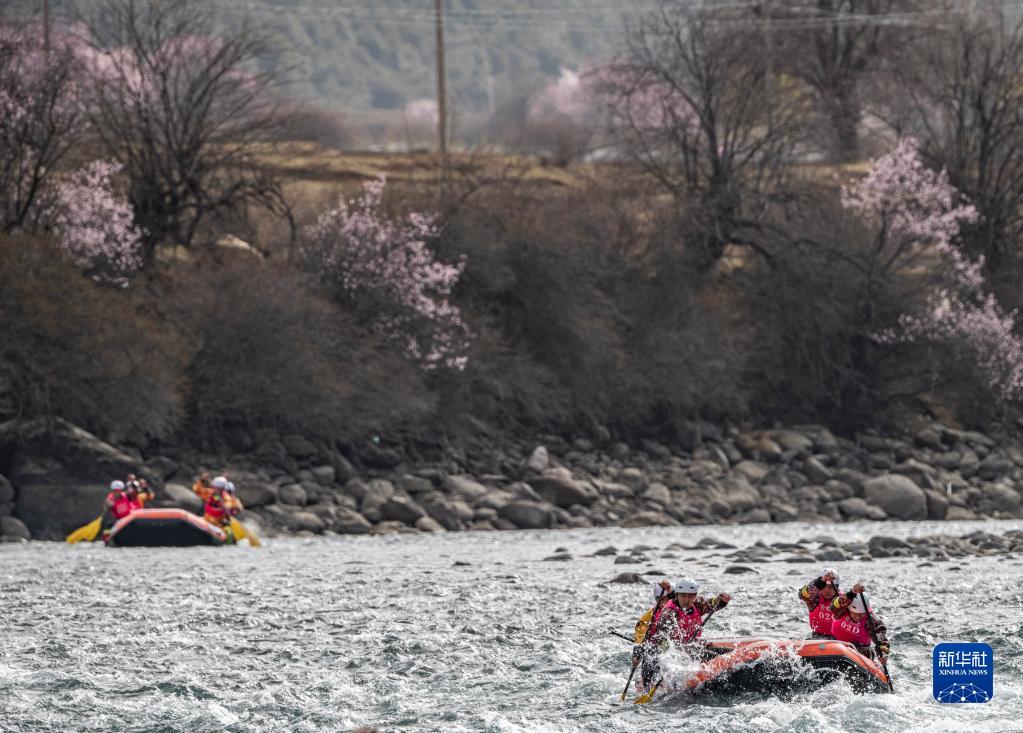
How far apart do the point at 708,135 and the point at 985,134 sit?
851cm

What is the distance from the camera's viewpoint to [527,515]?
120ft

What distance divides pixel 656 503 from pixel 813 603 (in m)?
22.0

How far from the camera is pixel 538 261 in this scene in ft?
154

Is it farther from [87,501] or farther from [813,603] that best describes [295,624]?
[87,501]

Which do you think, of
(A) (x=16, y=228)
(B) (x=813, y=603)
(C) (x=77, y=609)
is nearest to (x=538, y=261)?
(A) (x=16, y=228)

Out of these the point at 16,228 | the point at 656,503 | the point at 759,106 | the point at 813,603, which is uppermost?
the point at 759,106

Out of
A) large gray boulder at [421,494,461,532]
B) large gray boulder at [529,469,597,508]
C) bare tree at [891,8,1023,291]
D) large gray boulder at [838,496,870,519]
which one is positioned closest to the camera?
large gray boulder at [421,494,461,532]

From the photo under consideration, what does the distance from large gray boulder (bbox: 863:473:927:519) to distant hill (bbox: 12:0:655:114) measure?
116m

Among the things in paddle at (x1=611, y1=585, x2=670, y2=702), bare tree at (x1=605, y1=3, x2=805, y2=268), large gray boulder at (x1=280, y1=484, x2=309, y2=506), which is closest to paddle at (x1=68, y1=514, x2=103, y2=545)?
large gray boulder at (x1=280, y1=484, x2=309, y2=506)

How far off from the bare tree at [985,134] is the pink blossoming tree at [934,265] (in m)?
0.96

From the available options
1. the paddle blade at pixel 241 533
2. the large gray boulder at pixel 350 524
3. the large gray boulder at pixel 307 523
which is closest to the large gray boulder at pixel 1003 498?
the large gray boulder at pixel 350 524

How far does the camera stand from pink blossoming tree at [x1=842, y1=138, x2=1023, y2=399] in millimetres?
48188

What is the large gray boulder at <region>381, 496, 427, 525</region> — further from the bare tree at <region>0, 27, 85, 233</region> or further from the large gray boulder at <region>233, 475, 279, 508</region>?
the bare tree at <region>0, 27, 85, 233</region>

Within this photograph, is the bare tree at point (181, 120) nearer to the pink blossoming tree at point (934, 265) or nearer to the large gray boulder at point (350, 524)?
the large gray boulder at point (350, 524)
